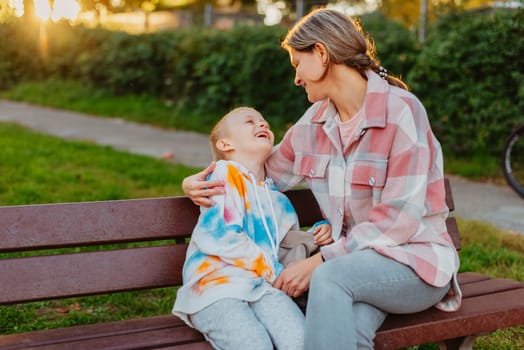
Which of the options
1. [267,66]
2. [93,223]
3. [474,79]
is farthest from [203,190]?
[267,66]

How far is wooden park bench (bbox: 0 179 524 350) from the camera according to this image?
2766 millimetres

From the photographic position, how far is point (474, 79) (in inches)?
315

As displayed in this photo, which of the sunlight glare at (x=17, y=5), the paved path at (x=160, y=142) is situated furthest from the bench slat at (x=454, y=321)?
the sunlight glare at (x=17, y=5)

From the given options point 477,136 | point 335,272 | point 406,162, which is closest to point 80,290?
point 335,272

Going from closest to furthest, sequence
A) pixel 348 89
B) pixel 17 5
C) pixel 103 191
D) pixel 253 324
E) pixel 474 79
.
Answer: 1. pixel 253 324
2. pixel 348 89
3. pixel 17 5
4. pixel 103 191
5. pixel 474 79

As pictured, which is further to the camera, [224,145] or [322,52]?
[224,145]

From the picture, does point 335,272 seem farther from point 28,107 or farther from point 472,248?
point 28,107

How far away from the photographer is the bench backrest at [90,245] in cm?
290

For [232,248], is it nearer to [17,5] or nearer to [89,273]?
[89,273]

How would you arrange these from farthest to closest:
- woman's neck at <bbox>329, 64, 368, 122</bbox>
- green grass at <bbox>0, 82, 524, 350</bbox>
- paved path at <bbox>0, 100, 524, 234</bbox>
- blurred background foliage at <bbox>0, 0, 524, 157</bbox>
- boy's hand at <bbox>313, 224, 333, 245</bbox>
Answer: blurred background foliage at <bbox>0, 0, 524, 157</bbox>, paved path at <bbox>0, 100, 524, 234</bbox>, green grass at <bbox>0, 82, 524, 350</bbox>, boy's hand at <bbox>313, 224, 333, 245</bbox>, woman's neck at <bbox>329, 64, 368, 122</bbox>

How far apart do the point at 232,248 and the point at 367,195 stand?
1.79 feet

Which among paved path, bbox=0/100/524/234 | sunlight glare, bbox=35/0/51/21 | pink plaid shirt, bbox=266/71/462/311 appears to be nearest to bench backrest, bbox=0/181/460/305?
pink plaid shirt, bbox=266/71/462/311

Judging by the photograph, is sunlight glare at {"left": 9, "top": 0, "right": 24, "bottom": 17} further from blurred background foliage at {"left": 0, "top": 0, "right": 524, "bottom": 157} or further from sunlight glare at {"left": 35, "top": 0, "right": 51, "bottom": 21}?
sunlight glare at {"left": 35, "top": 0, "right": 51, "bottom": 21}

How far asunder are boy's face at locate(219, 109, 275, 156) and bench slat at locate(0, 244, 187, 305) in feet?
1.62
